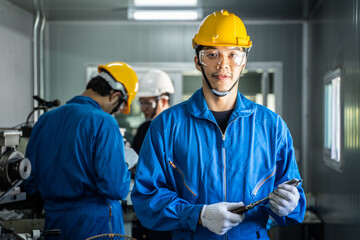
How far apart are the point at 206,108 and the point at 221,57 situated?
0.74 feet

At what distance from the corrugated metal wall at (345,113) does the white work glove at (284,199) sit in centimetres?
164

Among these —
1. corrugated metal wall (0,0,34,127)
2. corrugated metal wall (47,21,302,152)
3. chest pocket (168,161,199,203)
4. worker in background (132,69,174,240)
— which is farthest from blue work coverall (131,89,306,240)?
corrugated metal wall (47,21,302,152)

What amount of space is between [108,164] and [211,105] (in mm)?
766

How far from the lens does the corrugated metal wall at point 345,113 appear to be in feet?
9.89

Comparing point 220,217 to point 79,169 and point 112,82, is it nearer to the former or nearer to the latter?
point 79,169

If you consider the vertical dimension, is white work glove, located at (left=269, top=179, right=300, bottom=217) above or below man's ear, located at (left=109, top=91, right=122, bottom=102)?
below

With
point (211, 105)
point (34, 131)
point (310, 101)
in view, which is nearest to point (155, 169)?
point (211, 105)

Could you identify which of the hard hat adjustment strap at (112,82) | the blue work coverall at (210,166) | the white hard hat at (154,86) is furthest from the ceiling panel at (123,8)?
the blue work coverall at (210,166)

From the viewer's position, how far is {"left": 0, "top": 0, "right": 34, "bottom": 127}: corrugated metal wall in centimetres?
439

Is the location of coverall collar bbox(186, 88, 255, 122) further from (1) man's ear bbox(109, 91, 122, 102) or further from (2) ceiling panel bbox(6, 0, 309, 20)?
(2) ceiling panel bbox(6, 0, 309, 20)

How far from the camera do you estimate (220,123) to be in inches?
67.2

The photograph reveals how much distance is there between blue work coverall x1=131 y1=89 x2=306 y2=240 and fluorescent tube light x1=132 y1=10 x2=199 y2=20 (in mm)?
3350

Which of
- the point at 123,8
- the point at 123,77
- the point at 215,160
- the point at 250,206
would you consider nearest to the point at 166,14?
the point at 123,8

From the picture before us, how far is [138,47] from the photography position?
18.1 feet
